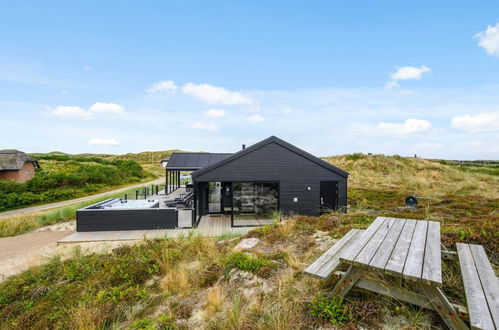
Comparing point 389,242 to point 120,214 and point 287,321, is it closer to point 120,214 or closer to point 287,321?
point 287,321

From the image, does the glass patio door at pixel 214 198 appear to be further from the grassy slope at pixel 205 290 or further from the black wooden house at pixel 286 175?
the grassy slope at pixel 205 290

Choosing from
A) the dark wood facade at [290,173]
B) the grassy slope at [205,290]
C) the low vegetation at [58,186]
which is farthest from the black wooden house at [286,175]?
the low vegetation at [58,186]

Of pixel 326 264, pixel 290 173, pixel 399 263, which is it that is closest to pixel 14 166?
pixel 290 173

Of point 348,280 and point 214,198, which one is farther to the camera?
point 214,198

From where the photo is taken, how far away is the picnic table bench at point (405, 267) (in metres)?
2.36

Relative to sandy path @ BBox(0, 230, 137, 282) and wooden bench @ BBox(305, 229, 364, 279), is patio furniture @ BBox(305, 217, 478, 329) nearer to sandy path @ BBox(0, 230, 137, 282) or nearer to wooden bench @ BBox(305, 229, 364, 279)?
wooden bench @ BBox(305, 229, 364, 279)

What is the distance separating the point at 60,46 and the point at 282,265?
85.4 ft

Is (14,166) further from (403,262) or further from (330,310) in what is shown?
(403,262)

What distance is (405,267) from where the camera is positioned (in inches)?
96.1

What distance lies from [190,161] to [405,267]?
18.4 meters

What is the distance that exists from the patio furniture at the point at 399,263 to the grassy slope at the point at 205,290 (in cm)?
23

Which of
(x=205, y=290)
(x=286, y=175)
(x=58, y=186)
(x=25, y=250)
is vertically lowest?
(x=25, y=250)

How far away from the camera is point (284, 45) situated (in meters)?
20.8

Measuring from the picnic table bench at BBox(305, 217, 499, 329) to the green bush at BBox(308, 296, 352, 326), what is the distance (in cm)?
14
